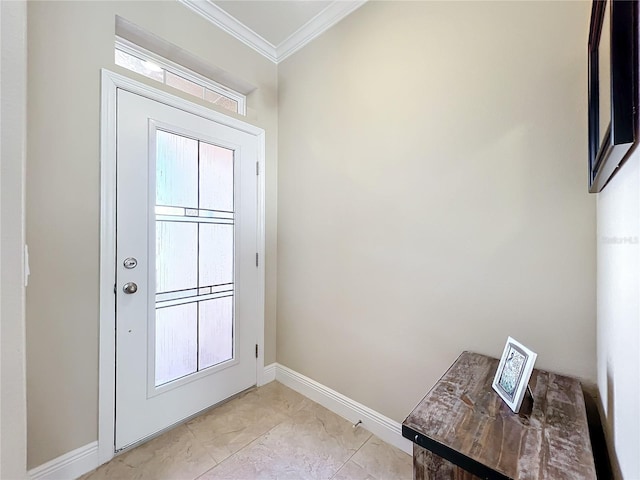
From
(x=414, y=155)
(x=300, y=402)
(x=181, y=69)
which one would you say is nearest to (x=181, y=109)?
(x=181, y=69)

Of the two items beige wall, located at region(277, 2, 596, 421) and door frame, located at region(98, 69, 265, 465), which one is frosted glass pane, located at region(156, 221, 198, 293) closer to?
door frame, located at region(98, 69, 265, 465)

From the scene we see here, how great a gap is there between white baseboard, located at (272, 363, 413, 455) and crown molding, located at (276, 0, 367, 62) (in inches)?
100

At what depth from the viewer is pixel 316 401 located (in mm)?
2062

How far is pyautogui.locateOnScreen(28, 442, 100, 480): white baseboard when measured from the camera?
4.36 ft

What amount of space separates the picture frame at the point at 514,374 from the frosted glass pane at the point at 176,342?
1.74m

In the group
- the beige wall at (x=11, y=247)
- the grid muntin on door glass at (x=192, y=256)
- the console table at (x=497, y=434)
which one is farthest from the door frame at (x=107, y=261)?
the console table at (x=497, y=434)

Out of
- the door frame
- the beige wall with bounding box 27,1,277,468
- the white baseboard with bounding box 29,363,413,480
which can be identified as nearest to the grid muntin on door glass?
the door frame

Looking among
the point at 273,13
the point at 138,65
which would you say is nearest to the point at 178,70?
the point at 138,65

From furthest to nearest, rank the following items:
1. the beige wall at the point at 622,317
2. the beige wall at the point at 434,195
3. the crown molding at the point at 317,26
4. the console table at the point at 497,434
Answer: the crown molding at the point at 317,26
the beige wall at the point at 434,195
the console table at the point at 497,434
the beige wall at the point at 622,317

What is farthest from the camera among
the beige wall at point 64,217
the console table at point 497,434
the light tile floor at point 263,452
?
the light tile floor at point 263,452

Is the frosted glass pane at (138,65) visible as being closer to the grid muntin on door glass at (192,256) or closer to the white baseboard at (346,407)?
the grid muntin on door glass at (192,256)

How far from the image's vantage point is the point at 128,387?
5.26 feet

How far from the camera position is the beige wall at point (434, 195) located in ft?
3.80

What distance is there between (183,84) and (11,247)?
1.64 m
